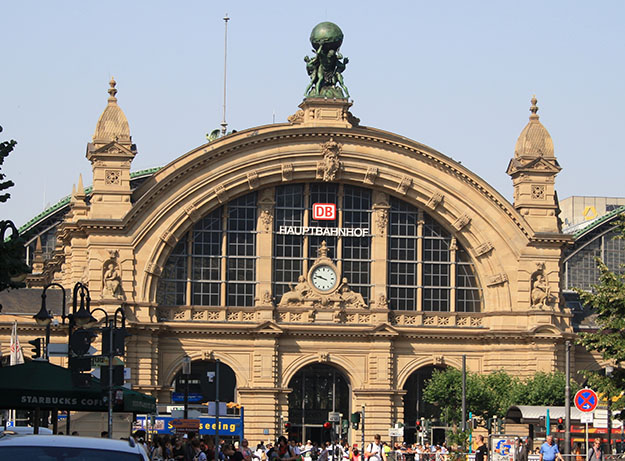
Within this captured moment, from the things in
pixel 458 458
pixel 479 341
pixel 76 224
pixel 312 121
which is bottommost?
pixel 458 458

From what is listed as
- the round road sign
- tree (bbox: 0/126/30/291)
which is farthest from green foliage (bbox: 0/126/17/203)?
the round road sign

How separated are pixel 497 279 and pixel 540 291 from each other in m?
2.34

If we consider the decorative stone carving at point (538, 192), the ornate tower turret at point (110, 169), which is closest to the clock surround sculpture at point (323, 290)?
the ornate tower turret at point (110, 169)

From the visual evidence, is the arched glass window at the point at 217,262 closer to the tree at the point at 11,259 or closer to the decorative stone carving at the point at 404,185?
the decorative stone carving at the point at 404,185

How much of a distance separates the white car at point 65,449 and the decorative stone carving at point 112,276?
5713 centimetres

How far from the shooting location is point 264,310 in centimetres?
7431

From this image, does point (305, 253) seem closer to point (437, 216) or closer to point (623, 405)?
point (437, 216)

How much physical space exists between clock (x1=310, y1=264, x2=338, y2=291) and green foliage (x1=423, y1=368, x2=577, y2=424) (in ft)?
23.7

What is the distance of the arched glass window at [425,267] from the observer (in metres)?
76.4

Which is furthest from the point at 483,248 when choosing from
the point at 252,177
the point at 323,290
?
the point at 252,177

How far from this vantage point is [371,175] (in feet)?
248

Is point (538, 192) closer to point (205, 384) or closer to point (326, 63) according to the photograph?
point (326, 63)

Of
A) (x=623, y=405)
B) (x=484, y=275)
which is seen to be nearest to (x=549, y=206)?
(x=484, y=275)

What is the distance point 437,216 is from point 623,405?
32175mm
